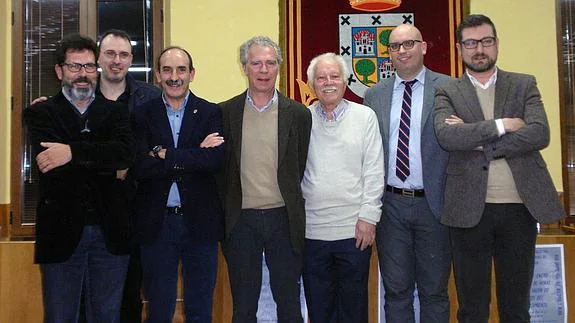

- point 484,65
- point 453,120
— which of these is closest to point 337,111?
point 453,120

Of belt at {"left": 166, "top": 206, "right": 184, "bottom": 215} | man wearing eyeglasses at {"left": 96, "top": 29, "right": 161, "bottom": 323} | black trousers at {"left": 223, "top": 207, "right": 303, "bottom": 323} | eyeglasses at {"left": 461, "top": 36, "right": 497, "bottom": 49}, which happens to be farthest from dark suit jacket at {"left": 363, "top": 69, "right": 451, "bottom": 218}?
man wearing eyeglasses at {"left": 96, "top": 29, "right": 161, "bottom": 323}

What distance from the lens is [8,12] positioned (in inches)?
153

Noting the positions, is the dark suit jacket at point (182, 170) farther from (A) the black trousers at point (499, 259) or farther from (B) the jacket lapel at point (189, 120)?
(A) the black trousers at point (499, 259)

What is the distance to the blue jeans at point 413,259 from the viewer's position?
2.49m

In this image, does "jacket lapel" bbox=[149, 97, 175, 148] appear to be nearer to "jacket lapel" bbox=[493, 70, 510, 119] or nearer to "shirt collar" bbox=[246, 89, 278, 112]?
"shirt collar" bbox=[246, 89, 278, 112]

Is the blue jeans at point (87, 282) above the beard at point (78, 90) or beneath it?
beneath

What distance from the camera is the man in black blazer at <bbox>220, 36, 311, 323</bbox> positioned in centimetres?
242

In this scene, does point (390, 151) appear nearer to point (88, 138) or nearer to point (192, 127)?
point (192, 127)

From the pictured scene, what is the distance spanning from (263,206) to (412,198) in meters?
0.72

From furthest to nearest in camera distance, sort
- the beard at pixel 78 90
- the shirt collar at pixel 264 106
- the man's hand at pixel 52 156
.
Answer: the shirt collar at pixel 264 106
the beard at pixel 78 90
the man's hand at pixel 52 156

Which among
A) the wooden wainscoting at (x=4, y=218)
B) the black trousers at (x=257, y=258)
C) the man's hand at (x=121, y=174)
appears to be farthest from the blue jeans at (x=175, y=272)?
the wooden wainscoting at (x=4, y=218)

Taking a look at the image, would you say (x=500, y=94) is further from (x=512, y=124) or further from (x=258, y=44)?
(x=258, y=44)

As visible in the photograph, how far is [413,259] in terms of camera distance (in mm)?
2555

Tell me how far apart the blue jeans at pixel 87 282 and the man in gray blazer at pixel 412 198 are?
4.20 ft
